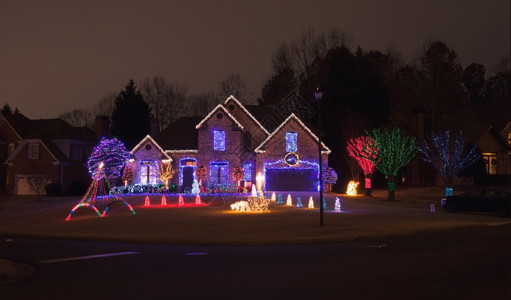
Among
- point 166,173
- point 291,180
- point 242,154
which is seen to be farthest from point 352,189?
point 166,173

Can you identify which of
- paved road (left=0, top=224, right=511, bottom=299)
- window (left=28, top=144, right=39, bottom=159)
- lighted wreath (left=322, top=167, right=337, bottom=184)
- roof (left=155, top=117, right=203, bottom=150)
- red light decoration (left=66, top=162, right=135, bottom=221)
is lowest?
paved road (left=0, top=224, right=511, bottom=299)

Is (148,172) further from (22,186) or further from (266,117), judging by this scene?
(266,117)

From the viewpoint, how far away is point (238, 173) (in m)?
44.9

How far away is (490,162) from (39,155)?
45.6 meters

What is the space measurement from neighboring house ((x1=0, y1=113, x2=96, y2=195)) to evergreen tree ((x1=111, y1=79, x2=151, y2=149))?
11.3m

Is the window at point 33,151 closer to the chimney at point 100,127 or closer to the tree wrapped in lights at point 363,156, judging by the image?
the chimney at point 100,127

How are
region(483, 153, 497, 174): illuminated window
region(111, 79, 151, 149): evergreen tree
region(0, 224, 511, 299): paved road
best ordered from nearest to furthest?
region(0, 224, 511, 299): paved road
region(483, 153, 497, 174): illuminated window
region(111, 79, 151, 149): evergreen tree

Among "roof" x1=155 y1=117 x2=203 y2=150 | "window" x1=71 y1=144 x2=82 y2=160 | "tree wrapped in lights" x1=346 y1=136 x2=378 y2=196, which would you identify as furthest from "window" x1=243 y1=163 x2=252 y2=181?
"window" x1=71 y1=144 x2=82 y2=160

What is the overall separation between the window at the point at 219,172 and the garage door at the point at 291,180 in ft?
13.3

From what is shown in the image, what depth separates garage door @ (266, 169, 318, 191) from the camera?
149ft

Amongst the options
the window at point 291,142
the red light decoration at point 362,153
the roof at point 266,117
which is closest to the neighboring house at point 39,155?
the roof at point 266,117

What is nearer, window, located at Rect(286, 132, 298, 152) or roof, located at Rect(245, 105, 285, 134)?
window, located at Rect(286, 132, 298, 152)

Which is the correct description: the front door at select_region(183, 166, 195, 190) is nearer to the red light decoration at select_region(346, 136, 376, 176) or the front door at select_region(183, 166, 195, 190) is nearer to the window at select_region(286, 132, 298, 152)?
the window at select_region(286, 132, 298, 152)

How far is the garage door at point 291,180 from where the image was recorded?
45531mm
